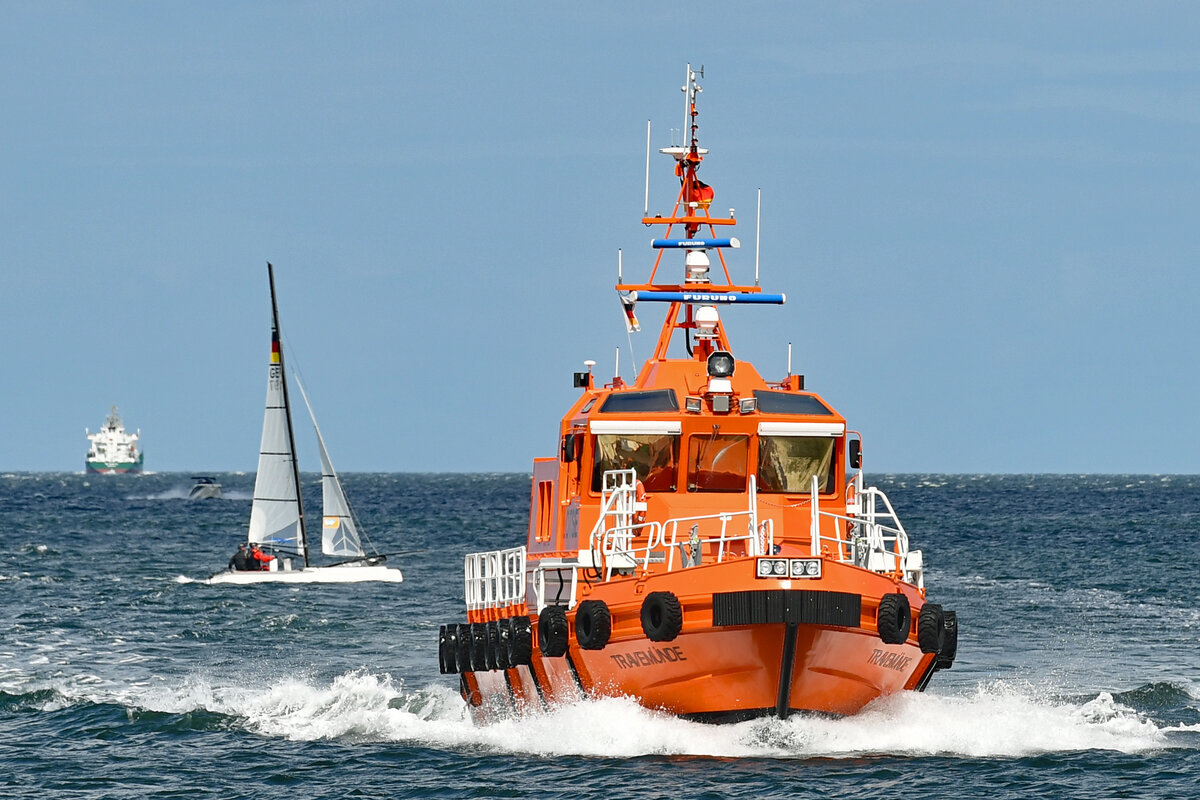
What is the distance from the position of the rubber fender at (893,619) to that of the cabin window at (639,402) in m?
3.72

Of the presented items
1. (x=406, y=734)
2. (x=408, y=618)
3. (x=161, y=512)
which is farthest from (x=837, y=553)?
(x=161, y=512)

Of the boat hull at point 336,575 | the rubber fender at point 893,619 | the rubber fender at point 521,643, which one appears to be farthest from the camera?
→ the boat hull at point 336,575

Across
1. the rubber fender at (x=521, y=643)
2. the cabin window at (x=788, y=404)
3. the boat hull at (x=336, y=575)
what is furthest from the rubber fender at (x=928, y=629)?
the boat hull at (x=336, y=575)

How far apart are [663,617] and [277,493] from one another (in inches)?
1415

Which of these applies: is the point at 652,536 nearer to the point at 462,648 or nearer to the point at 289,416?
the point at 462,648

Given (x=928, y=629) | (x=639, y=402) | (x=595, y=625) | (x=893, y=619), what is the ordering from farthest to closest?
(x=639, y=402), (x=928, y=629), (x=595, y=625), (x=893, y=619)

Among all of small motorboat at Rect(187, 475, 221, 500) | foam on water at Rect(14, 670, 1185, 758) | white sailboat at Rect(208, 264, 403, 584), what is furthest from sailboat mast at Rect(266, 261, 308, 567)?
small motorboat at Rect(187, 475, 221, 500)

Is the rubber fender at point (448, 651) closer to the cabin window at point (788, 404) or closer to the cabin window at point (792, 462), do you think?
the cabin window at point (792, 462)

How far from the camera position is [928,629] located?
1752 centimetres

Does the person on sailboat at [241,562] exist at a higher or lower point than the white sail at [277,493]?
lower

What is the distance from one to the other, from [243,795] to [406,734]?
357cm

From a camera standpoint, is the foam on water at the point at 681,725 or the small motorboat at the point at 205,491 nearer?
the foam on water at the point at 681,725

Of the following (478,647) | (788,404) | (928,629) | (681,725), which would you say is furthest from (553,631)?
(788,404)

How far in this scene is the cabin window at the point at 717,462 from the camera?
1931 cm
